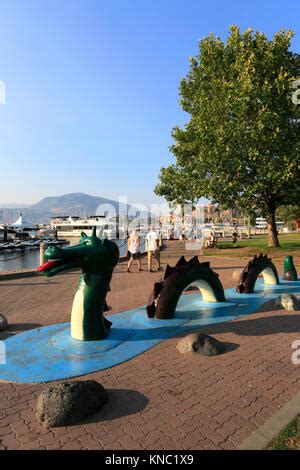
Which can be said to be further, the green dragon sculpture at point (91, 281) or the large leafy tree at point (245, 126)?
the large leafy tree at point (245, 126)

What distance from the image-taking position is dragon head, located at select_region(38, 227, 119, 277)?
5340 mm

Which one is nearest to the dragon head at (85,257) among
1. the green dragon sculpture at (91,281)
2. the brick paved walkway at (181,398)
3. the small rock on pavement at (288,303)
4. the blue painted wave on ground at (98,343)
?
the green dragon sculpture at (91,281)

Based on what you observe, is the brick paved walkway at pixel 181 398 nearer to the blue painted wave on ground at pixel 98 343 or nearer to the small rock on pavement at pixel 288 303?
the blue painted wave on ground at pixel 98 343

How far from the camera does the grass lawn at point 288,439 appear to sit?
9.90ft

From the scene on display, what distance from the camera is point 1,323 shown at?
662 cm

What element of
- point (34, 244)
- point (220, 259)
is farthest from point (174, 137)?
point (34, 244)

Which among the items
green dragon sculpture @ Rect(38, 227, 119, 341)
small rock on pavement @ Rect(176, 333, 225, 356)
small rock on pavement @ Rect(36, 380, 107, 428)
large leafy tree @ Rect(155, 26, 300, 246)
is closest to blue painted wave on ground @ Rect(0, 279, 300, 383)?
green dragon sculpture @ Rect(38, 227, 119, 341)

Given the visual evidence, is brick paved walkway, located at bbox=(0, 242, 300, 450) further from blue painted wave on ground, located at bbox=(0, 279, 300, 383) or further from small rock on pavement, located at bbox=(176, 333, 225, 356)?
blue painted wave on ground, located at bbox=(0, 279, 300, 383)

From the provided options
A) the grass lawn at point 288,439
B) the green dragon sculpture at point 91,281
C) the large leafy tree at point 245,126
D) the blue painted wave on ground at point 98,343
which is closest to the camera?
the grass lawn at point 288,439

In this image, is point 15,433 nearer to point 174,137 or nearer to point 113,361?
point 113,361

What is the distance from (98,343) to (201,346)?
182 cm

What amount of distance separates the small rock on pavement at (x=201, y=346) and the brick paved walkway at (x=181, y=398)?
0.13 meters

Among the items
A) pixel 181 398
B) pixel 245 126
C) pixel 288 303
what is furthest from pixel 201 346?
pixel 245 126

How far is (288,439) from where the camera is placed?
10.3 ft
